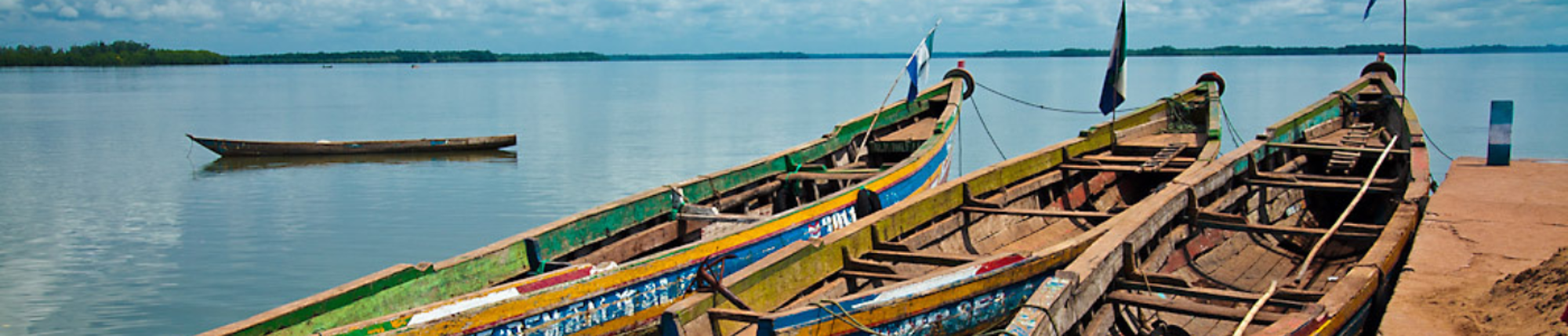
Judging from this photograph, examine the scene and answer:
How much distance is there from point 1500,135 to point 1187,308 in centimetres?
708

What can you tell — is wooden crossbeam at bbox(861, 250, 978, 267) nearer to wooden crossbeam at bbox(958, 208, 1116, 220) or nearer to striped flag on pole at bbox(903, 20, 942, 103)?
wooden crossbeam at bbox(958, 208, 1116, 220)

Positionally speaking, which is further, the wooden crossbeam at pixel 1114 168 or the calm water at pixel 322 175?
the calm water at pixel 322 175

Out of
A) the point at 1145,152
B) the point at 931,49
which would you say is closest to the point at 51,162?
the point at 931,49

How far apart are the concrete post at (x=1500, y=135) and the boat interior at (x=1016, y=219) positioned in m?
2.78

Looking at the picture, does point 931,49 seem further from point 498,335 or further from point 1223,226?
point 498,335

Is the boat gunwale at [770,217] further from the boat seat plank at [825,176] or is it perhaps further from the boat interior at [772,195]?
the boat seat plank at [825,176]

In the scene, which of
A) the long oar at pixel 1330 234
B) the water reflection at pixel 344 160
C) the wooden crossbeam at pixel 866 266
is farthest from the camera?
the water reflection at pixel 344 160

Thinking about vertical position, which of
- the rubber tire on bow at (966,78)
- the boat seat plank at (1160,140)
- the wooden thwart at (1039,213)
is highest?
the rubber tire on bow at (966,78)

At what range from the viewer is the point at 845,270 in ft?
25.6

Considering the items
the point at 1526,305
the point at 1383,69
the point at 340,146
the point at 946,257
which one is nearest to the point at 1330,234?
the point at 1526,305

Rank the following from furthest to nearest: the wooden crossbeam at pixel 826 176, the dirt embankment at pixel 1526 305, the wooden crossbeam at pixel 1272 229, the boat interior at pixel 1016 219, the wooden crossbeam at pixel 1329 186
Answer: the wooden crossbeam at pixel 826 176 → the wooden crossbeam at pixel 1329 186 → the wooden crossbeam at pixel 1272 229 → the boat interior at pixel 1016 219 → the dirt embankment at pixel 1526 305

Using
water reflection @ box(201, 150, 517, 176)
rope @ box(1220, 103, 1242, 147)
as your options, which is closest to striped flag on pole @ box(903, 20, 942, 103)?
rope @ box(1220, 103, 1242, 147)

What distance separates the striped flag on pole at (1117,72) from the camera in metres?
12.5

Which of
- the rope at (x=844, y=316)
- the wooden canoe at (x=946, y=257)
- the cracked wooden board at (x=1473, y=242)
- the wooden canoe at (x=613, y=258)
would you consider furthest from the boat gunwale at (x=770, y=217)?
the cracked wooden board at (x=1473, y=242)
